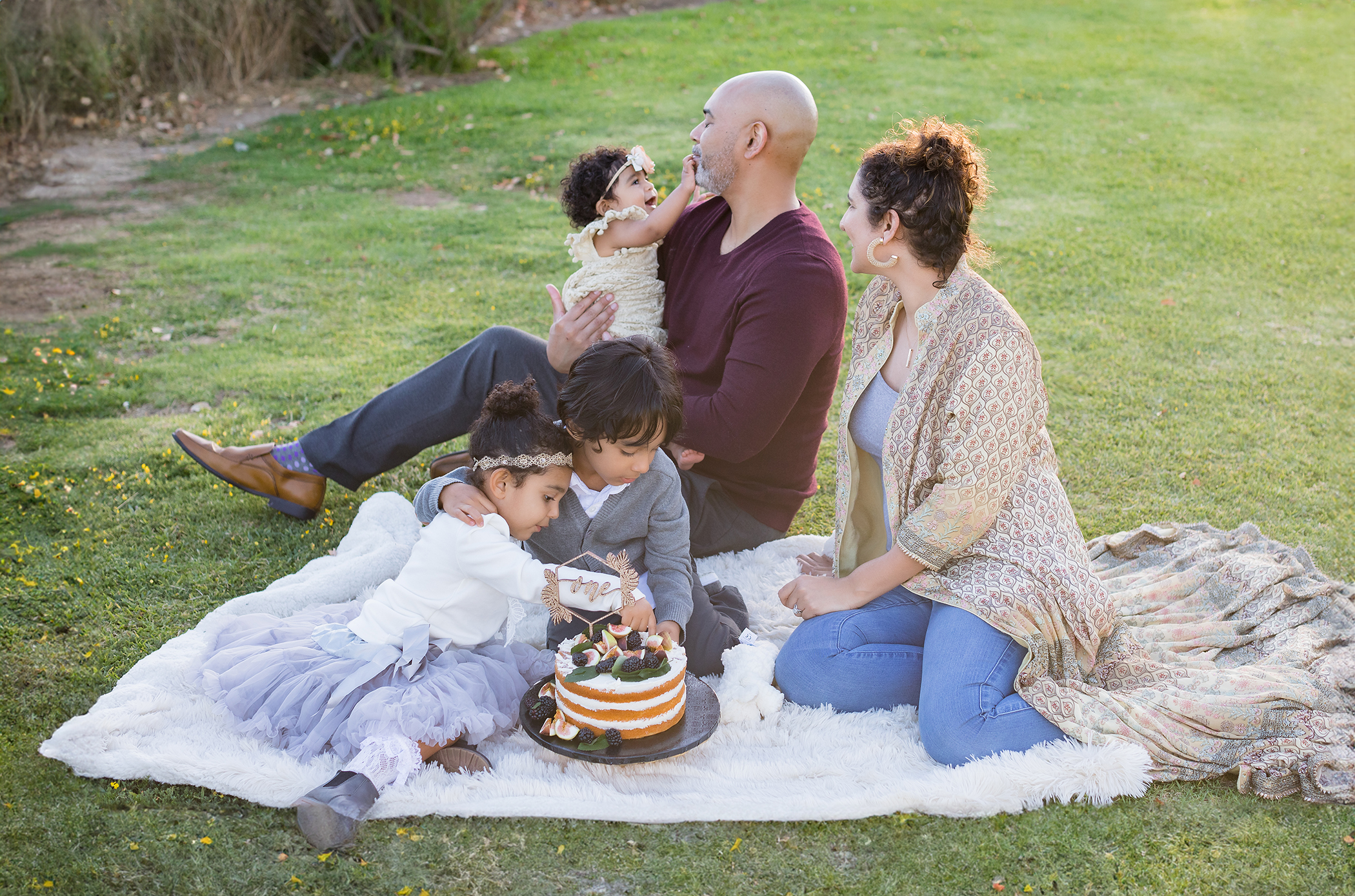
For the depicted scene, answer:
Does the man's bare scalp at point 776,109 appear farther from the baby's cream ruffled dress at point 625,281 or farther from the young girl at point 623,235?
the baby's cream ruffled dress at point 625,281

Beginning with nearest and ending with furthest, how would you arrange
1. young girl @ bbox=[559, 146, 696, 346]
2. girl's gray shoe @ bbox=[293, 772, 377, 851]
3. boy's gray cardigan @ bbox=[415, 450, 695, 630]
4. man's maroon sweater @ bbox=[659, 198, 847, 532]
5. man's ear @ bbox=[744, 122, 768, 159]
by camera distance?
girl's gray shoe @ bbox=[293, 772, 377, 851] < boy's gray cardigan @ bbox=[415, 450, 695, 630] < man's maroon sweater @ bbox=[659, 198, 847, 532] < man's ear @ bbox=[744, 122, 768, 159] < young girl @ bbox=[559, 146, 696, 346]

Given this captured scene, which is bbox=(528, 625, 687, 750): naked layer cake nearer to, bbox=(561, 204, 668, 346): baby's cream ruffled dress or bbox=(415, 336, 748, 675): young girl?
bbox=(415, 336, 748, 675): young girl

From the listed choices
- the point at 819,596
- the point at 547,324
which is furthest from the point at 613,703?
the point at 547,324

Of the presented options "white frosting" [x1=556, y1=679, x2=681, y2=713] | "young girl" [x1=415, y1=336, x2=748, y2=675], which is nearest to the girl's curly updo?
"young girl" [x1=415, y1=336, x2=748, y2=675]

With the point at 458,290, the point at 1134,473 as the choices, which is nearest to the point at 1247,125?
the point at 1134,473

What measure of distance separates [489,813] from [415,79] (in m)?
10.5

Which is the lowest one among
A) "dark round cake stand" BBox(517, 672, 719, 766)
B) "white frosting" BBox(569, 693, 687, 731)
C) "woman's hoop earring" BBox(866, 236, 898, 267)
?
"dark round cake stand" BBox(517, 672, 719, 766)

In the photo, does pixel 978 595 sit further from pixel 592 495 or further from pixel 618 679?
pixel 592 495

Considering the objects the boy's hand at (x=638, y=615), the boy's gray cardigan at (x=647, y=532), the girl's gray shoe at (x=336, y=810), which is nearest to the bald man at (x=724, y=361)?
the boy's gray cardigan at (x=647, y=532)

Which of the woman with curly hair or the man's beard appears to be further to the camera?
the man's beard

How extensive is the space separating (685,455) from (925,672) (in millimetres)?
1093

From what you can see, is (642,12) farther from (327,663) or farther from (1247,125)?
(327,663)

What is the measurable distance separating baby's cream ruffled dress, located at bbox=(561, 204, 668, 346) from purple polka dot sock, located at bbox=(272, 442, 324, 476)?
1.12m

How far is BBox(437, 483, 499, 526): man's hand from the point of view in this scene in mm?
2723
